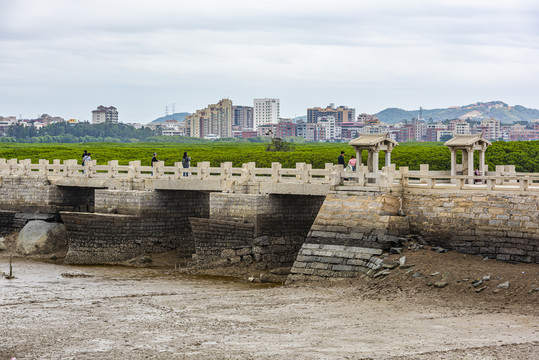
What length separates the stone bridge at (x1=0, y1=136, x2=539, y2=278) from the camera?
27.0 m

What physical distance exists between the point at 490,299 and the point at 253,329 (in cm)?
703

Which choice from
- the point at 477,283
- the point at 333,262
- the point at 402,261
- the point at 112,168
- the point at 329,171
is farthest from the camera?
the point at 112,168

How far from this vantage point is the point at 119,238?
35.8 m

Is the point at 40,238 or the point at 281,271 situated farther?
the point at 40,238

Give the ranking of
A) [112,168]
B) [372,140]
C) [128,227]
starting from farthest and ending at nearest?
[112,168] < [128,227] < [372,140]

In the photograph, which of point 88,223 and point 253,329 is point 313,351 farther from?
point 88,223

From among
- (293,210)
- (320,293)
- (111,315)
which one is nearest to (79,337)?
(111,315)

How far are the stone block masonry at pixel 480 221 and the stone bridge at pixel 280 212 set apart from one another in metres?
0.03

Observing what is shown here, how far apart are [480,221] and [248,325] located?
9105 millimetres

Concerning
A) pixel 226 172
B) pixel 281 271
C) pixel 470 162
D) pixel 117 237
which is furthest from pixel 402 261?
pixel 117 237

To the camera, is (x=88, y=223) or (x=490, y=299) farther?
(x=88, y=223)

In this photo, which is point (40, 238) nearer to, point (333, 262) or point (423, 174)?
point (333, 262)

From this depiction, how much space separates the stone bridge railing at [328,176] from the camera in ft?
91.7

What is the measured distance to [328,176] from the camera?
3103 centimetres
